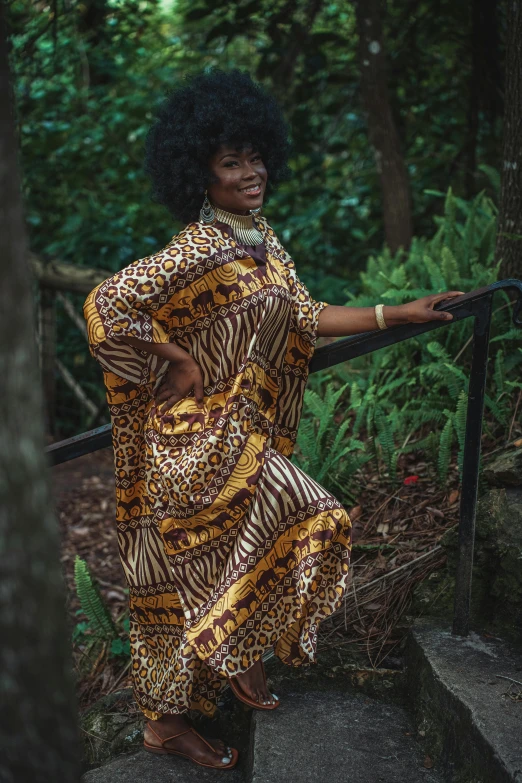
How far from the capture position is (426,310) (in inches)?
101

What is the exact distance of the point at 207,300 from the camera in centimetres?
Answer: 258

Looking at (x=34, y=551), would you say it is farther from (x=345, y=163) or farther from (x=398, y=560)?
(x=345, y=163)

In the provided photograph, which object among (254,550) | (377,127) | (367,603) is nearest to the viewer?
(254,550)

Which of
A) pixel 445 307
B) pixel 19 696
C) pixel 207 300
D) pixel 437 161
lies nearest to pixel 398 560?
pixel 445 307

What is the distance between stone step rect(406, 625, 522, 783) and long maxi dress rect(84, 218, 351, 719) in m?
0.37

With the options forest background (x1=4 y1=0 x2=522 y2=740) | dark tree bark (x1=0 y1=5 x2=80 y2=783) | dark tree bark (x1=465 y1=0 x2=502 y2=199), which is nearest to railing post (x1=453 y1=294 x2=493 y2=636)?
forest background (x1=4 y1=0 x2=522 y2=740)

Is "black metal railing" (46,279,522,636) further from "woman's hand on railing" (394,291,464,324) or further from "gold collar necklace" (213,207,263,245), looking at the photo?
"gold collar necklace" (213,207,263,245)

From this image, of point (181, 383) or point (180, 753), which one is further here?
point (180, 753)

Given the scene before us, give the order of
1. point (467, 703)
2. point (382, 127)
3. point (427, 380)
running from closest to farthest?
point (467, 703) → point (427, 380) → point (382, 127)

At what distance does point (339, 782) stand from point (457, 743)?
338 millimetres

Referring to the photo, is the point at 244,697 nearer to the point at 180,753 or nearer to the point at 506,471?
the point at 180,753

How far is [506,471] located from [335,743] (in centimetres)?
110

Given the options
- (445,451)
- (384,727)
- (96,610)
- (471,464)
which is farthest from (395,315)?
(96,610)

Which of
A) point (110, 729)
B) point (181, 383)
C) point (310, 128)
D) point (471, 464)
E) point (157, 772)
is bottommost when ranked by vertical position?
point (110, 729)
